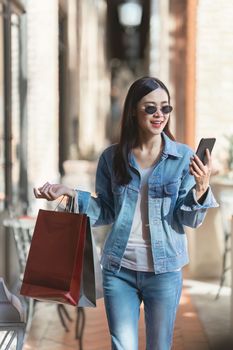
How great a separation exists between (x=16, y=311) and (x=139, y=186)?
2.26ft

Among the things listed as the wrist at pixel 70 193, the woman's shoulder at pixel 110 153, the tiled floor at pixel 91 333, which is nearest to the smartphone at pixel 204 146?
the woman's shoulder at pixel 110 153

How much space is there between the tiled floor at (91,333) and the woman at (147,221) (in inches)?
47.4

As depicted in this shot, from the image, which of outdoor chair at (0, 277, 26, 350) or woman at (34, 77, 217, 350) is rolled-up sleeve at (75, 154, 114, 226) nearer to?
woman at (34, 77, 217, 350)

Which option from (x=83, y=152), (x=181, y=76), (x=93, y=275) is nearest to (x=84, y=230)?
(x=93, y=275)

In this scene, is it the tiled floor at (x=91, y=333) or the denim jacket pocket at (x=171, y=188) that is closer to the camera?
the denim jacket pocket at (x=171, y=188)

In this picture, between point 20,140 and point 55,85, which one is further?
point 55,85

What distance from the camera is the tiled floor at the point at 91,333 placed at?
3.82 m

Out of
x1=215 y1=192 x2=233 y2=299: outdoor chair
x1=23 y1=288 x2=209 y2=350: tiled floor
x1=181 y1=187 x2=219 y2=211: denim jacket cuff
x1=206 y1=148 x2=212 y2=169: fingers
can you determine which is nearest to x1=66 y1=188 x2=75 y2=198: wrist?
x1=181 y1=187 x2=219 y2=211: denim jacket cuff

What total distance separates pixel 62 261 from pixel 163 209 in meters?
0.40

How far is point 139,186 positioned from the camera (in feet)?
7.21

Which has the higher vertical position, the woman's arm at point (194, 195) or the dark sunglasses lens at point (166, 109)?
the dark sunglasses lens at point (166, 109)

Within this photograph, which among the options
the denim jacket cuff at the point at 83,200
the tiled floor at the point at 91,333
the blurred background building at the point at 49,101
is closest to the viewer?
the denim jacket cuff at the point at 83,200

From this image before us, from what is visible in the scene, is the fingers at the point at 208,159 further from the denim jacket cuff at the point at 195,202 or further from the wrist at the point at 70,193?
the wrist at the point at 70,193

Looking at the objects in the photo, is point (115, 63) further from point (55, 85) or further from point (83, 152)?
point (55, 85)
